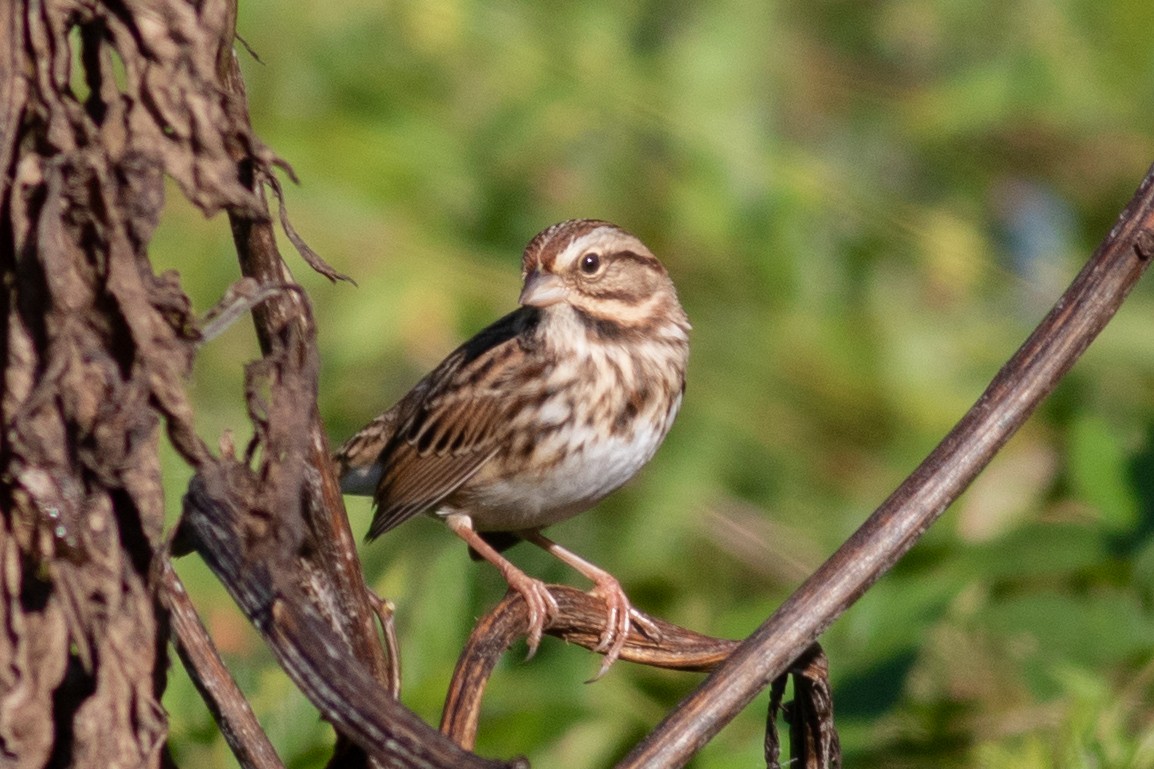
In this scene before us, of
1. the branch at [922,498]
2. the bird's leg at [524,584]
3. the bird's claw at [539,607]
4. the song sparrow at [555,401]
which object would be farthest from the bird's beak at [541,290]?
the branch at [922,498]

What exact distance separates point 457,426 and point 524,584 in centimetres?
126

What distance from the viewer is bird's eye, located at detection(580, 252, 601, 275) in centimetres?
366

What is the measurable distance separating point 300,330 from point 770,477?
14.2ft

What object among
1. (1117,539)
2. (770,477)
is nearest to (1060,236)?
(770,477)

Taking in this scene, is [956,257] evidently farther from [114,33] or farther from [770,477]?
[114,33]

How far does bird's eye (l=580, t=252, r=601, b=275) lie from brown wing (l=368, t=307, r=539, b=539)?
11.2 inches

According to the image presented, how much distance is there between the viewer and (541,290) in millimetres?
3564

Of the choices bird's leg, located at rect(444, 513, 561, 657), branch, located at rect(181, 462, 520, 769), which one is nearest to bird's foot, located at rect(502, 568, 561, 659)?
bird's leg, located at rect(444, 513, 561, 657)

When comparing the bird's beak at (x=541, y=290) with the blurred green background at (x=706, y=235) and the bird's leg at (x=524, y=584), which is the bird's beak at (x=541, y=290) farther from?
the blurred green background at (x=706, y=235)

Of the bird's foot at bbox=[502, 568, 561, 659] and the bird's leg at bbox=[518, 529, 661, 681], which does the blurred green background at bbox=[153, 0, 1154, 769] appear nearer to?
the bird's leg at bbox=[518, 529, 661, 681]

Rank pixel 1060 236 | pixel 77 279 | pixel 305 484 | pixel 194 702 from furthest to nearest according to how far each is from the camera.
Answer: pixel 1060 236 → pixel 194 702 → pixel 305 484 → pixel 77 279

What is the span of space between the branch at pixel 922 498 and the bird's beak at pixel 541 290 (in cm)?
195

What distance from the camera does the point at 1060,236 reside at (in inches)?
256

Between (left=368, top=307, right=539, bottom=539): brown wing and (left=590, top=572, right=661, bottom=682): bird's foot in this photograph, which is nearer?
(left=590, top=572, right=661, bottom=682): bird's foot
